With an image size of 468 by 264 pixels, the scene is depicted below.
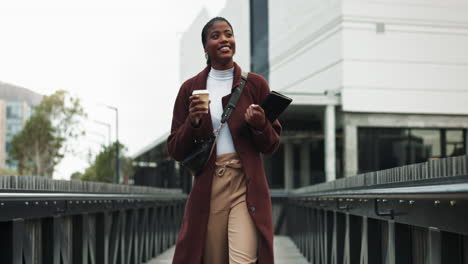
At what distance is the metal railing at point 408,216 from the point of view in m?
3.88

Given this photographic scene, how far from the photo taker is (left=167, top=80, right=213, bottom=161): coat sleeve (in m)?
4.04

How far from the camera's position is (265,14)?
155 feet

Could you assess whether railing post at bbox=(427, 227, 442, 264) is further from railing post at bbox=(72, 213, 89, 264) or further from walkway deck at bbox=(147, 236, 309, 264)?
walkway deck at bbox=(147, 236, 309, 264)

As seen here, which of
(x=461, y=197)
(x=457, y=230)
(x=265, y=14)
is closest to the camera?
(x=461, y=197)

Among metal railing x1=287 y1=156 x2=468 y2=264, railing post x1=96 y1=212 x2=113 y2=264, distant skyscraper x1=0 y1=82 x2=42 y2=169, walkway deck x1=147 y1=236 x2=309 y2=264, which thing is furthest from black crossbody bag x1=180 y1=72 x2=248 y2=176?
distant skyscraper x1=0 y1=82 x2=42 y2=169

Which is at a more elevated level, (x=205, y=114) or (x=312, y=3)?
(x=312, y=3)

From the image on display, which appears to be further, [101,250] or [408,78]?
[408,78]

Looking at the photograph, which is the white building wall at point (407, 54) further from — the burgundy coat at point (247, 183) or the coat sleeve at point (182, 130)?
the burgundy coat at point (247, 183)

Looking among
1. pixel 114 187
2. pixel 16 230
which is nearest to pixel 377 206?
pixel 16 230

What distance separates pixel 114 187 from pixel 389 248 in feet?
17.0

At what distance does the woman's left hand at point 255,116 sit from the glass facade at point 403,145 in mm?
31403

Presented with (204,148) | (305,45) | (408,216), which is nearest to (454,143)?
(305,45)

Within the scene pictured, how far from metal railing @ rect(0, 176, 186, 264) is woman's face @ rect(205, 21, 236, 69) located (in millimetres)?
1514

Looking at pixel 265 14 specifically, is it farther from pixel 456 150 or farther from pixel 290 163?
pixel 456 150
